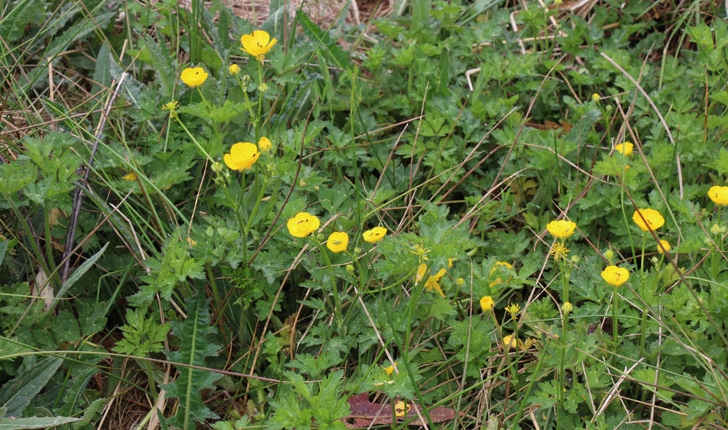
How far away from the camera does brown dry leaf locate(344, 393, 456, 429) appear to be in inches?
78.7

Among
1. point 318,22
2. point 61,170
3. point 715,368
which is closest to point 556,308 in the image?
point 715,368

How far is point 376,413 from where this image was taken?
6.66 feet

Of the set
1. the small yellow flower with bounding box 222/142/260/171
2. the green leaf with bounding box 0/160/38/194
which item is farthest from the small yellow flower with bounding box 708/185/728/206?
the green leaf with bounding box 0/160/38/194

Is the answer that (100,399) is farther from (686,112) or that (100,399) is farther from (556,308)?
(686,112)

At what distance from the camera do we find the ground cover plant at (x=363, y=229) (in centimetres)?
202

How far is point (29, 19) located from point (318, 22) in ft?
3.80

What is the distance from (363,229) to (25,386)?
1.03m

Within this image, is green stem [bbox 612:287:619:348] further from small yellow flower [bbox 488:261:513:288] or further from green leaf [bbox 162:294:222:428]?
green leaf [bbox 162:294:222:428]

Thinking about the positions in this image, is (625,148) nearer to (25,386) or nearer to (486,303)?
(486,303)

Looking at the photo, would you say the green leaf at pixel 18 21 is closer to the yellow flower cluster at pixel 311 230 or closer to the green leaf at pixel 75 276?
the green leaf at pixel 75 276

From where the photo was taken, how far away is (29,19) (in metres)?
3.00

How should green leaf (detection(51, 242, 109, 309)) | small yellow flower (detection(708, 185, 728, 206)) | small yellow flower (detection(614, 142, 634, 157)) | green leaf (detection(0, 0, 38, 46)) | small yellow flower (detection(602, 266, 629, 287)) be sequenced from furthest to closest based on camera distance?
1. green leaf (detection(0, 0, 38, 46))
2. small yellow flower (detection(614, 142, 634, 157))
3. green leaf (detection(51, 242, 109, 309))
4. small yellow flower (detection(708, 185, 728, 206))
5. small yellow flower (detection(602, 266, 629, 287))

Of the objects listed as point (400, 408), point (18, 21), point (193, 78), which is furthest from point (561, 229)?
point (18, 21)

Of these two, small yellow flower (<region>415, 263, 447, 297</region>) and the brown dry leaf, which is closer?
the brown dry leaf
